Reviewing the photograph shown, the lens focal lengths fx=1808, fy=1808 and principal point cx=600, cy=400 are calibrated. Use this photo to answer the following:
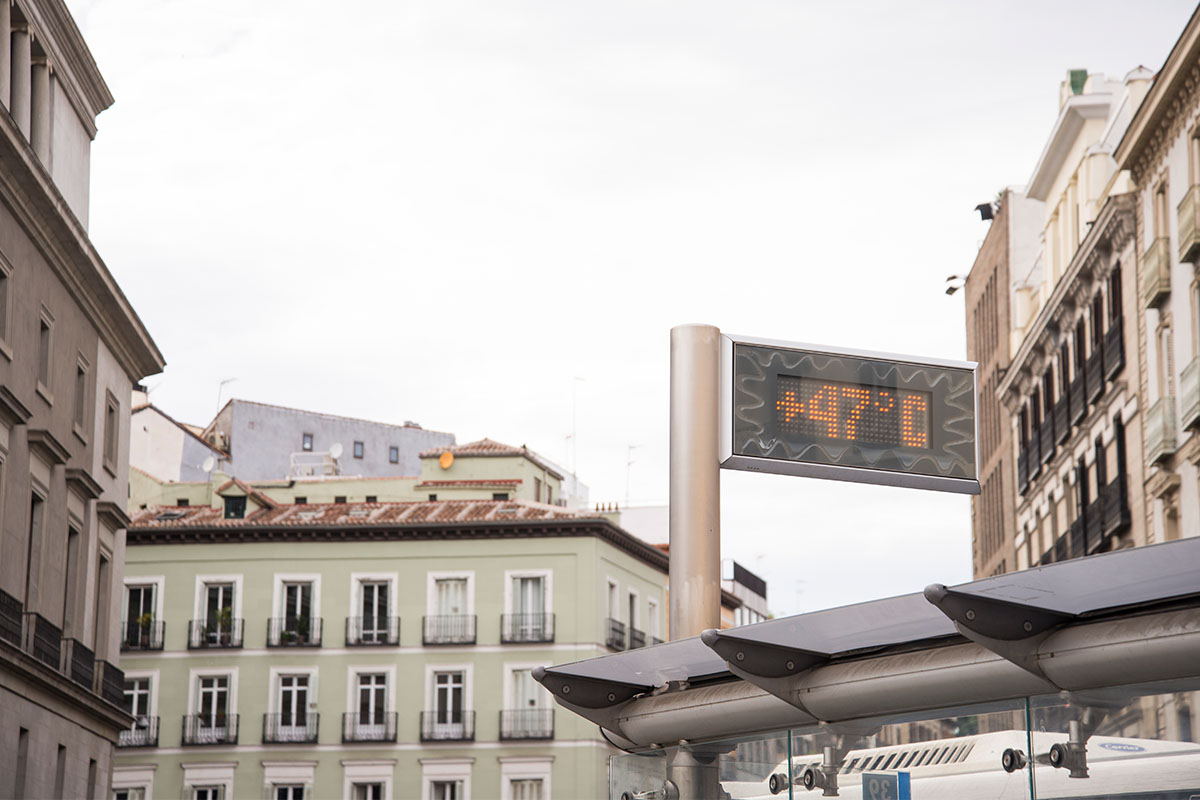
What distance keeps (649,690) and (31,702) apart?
29.1 metres

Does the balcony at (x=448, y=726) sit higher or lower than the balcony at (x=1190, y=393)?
lower

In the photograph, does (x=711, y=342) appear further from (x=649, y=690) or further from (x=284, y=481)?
(x=284, y=481)

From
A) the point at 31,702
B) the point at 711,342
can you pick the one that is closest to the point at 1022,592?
the point at 711,342

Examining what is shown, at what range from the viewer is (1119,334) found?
46.8m

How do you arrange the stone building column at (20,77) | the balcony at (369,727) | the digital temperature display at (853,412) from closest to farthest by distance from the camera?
the digital temperature display at (853,412)
the stone building column at (20,77)
the balcony at (369,727)

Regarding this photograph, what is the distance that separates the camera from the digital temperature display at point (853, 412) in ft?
30.6

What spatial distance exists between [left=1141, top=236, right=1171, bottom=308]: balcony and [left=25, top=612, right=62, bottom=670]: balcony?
84.5 feet

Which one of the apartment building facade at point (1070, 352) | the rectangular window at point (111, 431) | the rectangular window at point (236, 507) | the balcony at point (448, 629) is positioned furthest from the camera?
the rectangular window at point (236, 507)

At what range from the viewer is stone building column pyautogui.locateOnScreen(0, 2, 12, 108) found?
122ft

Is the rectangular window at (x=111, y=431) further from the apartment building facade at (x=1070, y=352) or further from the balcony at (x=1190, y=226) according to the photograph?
Answer: the balcony at (x=1190, y=226)

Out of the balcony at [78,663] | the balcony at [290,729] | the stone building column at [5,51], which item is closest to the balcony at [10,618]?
the balcony at [78,663]

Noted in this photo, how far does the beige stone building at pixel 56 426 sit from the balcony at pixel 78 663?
0.04 metres

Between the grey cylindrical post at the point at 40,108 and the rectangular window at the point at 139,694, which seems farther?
the rectangular window at the point at 139,694

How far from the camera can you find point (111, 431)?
1809 inches
